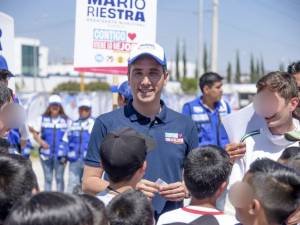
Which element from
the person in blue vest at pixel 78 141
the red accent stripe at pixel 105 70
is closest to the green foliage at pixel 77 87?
the person in blue vest at pixel 78 141

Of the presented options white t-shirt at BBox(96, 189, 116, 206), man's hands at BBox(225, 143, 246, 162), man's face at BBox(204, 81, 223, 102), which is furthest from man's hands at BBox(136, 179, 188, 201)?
man's face at BBox(204, 81, 223, 102)

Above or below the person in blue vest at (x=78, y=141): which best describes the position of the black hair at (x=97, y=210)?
above

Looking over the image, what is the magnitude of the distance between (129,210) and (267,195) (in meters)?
0.65

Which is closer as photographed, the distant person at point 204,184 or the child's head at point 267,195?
the child's head at point 267,195

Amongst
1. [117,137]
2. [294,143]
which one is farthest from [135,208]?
[294,143]

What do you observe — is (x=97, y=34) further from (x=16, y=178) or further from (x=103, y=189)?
(x=16, y=178)

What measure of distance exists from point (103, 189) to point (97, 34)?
2.24m

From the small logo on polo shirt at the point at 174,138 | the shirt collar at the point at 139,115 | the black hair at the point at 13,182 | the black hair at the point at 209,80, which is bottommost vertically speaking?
the black hair at the point at 13,182

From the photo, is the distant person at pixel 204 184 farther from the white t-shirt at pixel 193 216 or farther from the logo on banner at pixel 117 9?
the logo on banner at pixel 117 9

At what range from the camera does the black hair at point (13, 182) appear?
8.02 ft

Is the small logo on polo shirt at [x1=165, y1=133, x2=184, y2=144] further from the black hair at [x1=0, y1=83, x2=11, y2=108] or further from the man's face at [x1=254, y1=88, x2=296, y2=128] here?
the black hair at [x1=0, y1=83, x2=11, y2=108]

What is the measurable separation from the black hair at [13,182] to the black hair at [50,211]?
1.57 ft

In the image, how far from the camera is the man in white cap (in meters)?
3.51

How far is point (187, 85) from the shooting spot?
70.1m
